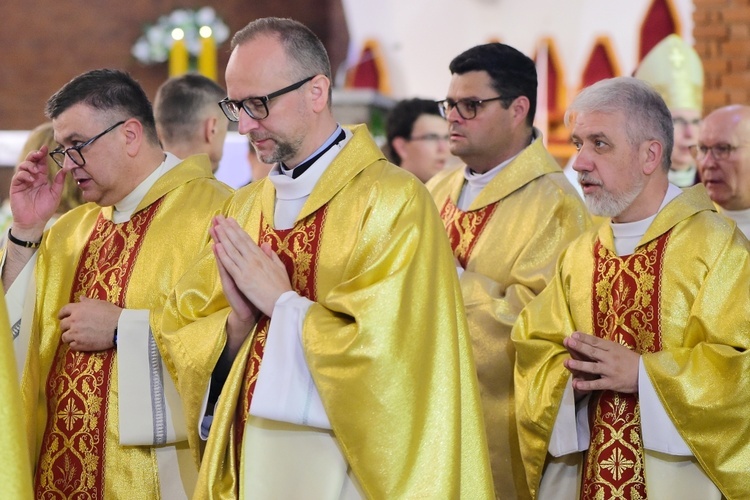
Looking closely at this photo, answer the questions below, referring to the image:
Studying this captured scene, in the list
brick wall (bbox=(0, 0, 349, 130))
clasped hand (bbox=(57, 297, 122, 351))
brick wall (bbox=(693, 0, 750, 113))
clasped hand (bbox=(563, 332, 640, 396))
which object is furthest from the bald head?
brick wall (bbox=(0, 0, 349, 130))

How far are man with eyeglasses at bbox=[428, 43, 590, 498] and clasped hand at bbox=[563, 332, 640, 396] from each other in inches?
28.9

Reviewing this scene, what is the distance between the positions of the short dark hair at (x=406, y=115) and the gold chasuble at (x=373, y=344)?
314cm

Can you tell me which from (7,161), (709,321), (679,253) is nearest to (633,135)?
(679,253)

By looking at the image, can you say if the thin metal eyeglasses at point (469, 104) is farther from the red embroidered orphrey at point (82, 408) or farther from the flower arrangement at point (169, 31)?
the flower arrangement at point (169, 31)

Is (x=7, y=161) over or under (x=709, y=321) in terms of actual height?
over

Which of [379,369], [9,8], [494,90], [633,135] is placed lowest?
[379,369]

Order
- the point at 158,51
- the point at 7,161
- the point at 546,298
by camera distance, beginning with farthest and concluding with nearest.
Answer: the point at 158,51
the point at 7,161
the point at 546,298

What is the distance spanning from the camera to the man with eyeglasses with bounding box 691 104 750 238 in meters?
4.73

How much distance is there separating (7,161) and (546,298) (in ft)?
30.1

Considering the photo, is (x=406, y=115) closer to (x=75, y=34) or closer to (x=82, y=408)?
(x=82, y=408)

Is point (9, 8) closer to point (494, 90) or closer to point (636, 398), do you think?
point (494, 90)

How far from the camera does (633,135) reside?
3623mm

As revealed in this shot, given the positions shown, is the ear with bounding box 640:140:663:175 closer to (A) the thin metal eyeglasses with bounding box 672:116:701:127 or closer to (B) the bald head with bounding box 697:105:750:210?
(B) the bald head with bounding box 697:105:750:210

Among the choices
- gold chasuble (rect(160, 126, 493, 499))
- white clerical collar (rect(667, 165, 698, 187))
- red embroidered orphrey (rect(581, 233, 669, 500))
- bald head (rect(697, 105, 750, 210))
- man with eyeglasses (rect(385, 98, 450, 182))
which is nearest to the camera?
gold chasuble (rect(160, 126, 493, 499))
